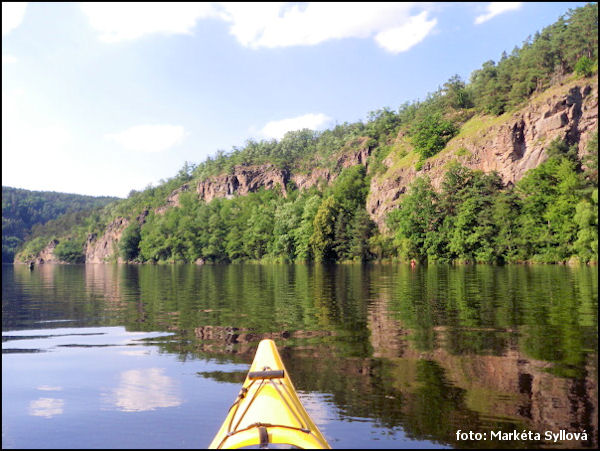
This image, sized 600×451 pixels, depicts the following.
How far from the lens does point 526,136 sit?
9862cm

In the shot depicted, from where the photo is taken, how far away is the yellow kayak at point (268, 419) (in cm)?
831

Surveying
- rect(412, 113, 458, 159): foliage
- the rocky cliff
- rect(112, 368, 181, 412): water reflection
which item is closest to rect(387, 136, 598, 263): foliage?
the rocky cliff

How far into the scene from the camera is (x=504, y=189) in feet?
319

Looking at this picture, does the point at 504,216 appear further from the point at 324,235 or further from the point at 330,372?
the point at 330,372

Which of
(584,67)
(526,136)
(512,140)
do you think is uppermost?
(584,67)

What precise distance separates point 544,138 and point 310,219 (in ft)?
218

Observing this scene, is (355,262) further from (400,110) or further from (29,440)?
(29,440)

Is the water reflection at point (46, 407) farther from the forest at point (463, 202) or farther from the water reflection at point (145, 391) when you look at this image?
the forest at point (463, 202)

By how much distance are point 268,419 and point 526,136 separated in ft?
337

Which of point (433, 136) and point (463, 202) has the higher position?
point (433, 136)

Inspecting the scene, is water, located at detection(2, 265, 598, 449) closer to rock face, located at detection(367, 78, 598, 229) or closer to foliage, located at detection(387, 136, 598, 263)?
foliage, located at detection(387, 136, 598, 263)

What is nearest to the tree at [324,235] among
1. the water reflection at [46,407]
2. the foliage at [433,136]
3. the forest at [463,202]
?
the forest at [463,202]

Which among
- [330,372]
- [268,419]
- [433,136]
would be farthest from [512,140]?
[268,419]

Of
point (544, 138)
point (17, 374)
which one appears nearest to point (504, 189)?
point (544, 138)
